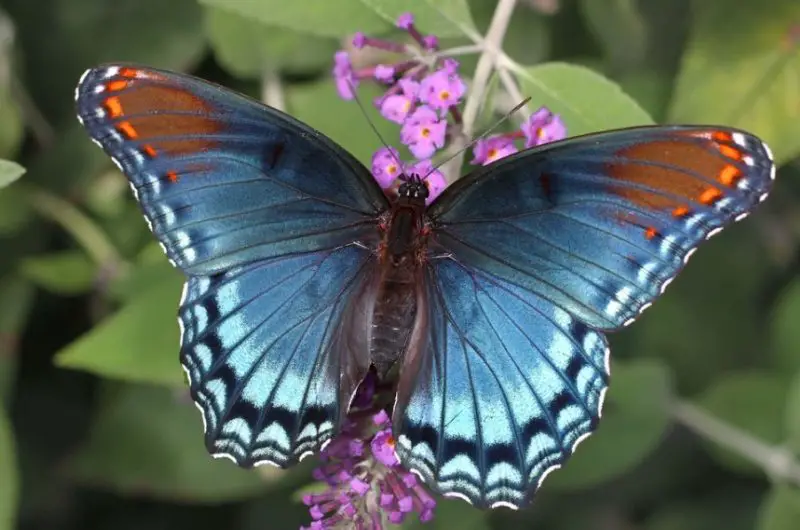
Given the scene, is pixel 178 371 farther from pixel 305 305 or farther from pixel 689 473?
pixel 689 473

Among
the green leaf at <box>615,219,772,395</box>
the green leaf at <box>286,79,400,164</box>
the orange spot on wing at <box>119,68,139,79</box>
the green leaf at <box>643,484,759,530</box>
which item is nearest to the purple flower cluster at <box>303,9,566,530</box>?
the green leaf at <box>286,79,400,164</box>

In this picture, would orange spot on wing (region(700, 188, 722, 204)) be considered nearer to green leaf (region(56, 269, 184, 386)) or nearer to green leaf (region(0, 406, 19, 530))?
green leaf (region(56, 269, 184, 386))

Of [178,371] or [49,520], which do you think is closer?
[178,371]

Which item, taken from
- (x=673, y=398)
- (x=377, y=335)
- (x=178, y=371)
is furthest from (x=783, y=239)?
(x=178, y=371)

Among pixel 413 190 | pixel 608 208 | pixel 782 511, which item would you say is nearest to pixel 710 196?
pixel 608 208

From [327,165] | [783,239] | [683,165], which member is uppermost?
[783,239]
